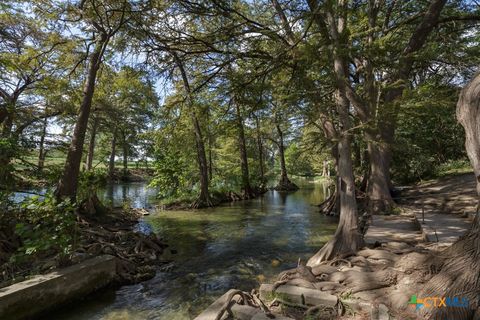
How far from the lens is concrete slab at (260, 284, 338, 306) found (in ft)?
10.8

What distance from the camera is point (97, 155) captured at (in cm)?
3622

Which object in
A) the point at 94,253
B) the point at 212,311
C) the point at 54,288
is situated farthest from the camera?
the point at 94,253

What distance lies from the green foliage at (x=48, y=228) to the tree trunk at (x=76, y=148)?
3390mm

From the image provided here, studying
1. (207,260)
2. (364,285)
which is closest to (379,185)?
(207,260)

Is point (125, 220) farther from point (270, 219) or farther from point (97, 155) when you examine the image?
point (97, 155)

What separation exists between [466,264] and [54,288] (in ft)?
18.5

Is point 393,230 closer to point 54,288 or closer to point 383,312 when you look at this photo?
point 383,312

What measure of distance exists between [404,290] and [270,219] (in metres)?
9.11

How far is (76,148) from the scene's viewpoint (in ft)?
28.6

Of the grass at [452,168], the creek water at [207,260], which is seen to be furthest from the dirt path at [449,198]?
the creek water at [207,260]

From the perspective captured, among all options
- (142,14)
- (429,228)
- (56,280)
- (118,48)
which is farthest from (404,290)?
(118,48)

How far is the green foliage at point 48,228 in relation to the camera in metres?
4.41

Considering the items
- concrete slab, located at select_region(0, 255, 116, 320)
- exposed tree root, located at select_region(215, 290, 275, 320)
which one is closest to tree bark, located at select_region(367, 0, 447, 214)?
exposed tree root, located at select_region(215, 290, 275, 320)

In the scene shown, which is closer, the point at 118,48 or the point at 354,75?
the point at 118,48
